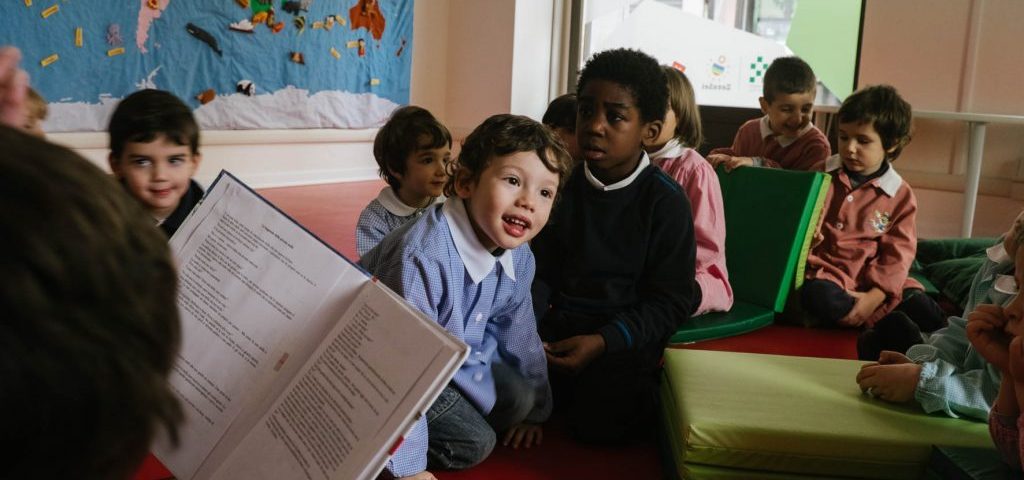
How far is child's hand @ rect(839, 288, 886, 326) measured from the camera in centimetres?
311

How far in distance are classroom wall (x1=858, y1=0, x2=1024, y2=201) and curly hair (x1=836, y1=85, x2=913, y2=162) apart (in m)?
2.85

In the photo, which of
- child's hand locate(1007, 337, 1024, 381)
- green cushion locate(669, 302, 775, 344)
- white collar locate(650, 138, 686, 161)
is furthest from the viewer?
white collar locate(650, 138, 686, 161)

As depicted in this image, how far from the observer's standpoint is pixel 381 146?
9.66 feet

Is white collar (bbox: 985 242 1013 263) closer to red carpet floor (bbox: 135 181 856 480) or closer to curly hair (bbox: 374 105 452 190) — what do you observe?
red carpet floor (bbox: 135 181 856 480)

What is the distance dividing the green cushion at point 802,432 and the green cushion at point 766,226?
1.26 m

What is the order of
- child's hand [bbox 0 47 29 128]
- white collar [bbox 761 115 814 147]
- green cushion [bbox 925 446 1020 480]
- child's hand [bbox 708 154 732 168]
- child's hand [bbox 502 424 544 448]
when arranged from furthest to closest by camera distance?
white collar [bbox 761 115 814 147] → child's hand [bbox 708 154 732 168] → child's hand [bbox 502 424 544 448] → green cushion [bbox 925 446 1020 480] → child's hand [bbox 0 47 29 128]

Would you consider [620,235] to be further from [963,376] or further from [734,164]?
[734,164]

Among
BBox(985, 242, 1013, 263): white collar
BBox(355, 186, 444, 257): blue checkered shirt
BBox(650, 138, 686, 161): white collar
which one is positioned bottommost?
BBox(355, 186, 444, 257): blue checkered shirt

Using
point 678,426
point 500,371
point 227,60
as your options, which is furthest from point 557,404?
point 227,60

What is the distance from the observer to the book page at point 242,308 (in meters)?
1.14

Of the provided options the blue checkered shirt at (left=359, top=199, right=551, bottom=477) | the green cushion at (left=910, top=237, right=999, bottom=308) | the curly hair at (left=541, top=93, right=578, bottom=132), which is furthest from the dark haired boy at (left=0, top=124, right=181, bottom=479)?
the green cushion at (left=910, top=237, right=999, bottom=308)

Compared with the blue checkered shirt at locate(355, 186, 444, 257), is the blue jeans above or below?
below

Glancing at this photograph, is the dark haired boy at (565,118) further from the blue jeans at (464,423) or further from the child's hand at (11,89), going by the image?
the child's hand at (11,89)

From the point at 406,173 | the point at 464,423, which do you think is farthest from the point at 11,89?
the point at 406,173
